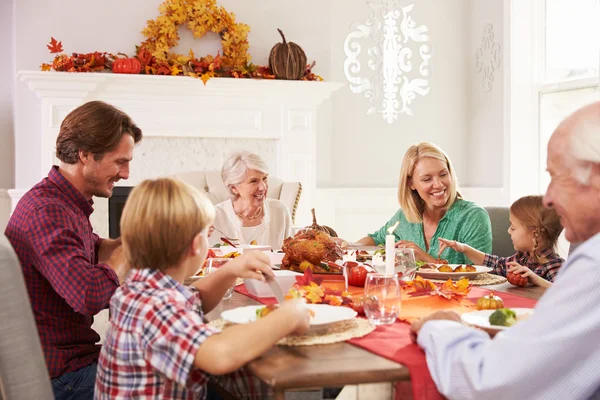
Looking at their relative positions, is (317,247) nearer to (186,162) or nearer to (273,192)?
(273,192)

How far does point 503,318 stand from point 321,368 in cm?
45

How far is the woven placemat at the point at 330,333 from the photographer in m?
1.36

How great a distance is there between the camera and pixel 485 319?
59.0 inches

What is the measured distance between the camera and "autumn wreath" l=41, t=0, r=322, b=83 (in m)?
5.06

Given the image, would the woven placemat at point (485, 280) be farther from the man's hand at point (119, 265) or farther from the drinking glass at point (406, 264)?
the man's hand at point (119, 265)

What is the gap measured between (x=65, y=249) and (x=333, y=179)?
13.6 ft

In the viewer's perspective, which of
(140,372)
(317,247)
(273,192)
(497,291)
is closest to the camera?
(140,372)

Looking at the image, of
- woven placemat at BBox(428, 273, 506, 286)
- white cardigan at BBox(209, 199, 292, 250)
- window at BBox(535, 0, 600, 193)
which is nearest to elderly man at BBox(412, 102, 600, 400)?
woven placemat at BBox(428, 273, 506, 286)

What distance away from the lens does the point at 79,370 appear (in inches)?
72.7

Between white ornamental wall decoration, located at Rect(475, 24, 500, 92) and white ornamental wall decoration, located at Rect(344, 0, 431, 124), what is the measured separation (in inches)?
16.5

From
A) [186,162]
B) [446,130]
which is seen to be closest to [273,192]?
[186,162]

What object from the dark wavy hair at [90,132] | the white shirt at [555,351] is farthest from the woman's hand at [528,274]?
the dark wavy hair at [90,132]

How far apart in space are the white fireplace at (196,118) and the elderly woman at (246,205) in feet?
5.50

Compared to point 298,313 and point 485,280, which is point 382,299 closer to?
point 298,313
